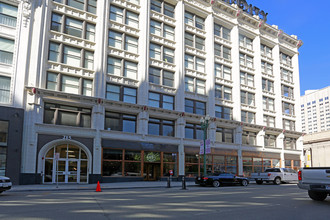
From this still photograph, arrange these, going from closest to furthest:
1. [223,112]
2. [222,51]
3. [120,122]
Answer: [120,122]
[223,112]
[222,51]

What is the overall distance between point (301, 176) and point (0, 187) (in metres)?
14.1

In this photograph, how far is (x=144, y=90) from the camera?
3141 centimetres

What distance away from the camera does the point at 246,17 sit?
4312 centimetres

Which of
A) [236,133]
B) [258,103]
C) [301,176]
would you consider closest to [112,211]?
[301,176]

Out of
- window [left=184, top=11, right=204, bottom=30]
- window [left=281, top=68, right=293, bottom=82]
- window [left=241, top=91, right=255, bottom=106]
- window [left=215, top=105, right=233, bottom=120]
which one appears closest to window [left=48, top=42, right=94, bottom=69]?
window [left=184, top=11, right=204, bottom=30]

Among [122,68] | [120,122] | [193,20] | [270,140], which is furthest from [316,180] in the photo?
[270,140]

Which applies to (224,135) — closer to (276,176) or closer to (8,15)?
(276,176)

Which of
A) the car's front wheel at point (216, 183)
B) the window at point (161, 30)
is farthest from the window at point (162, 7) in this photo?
the car's front wheel at point (216, 183)

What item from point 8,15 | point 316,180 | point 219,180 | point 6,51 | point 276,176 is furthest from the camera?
point 276,176

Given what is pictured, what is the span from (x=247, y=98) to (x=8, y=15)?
100.0 feet

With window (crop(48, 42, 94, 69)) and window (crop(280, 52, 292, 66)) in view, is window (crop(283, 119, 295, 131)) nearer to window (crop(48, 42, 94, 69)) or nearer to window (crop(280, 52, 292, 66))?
window (crop(280, 52, 292, 66))

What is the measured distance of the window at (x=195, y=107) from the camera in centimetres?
3506

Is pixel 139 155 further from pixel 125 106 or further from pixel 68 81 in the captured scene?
pixel 68 81

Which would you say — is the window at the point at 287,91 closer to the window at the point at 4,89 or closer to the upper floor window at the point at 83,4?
the upper floor window at the point at 83,4
